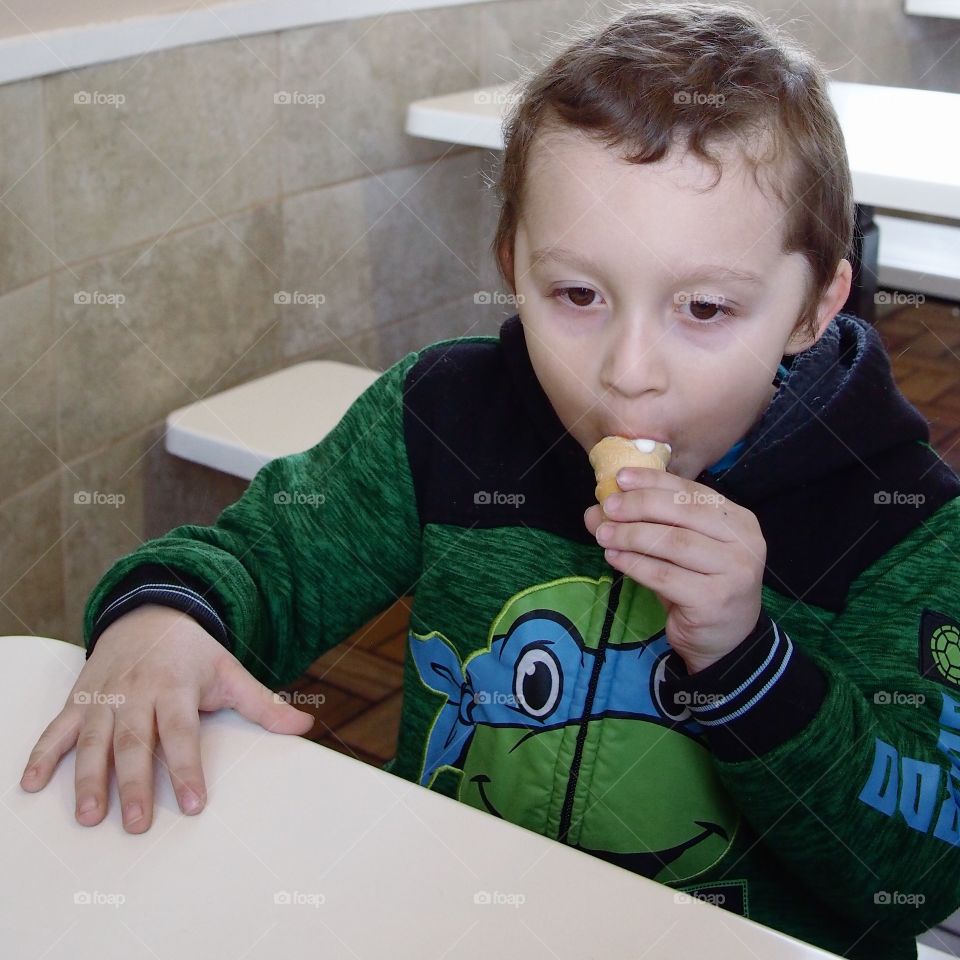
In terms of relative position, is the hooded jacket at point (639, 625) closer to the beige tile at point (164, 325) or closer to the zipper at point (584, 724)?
the zipper at point (584, 724)

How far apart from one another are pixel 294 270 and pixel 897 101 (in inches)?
42.5

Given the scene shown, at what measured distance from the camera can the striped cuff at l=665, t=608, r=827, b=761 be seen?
0.77 m

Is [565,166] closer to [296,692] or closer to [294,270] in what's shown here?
[294,270]

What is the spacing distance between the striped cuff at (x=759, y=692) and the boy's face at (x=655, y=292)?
0.49 feet

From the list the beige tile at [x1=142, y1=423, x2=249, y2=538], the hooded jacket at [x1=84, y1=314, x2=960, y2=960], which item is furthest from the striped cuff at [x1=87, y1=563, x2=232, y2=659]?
the beige tile at [x1=142, y1=423, x2=249, y2=538]

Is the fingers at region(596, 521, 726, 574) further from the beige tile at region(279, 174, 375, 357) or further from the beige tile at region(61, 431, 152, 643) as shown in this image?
the beige tile at region(279, 174, 375, 357)

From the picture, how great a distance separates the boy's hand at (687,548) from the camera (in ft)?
2.44

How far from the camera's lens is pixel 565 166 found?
33.3 inches

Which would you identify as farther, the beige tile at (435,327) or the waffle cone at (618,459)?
the beige tile at (435,327)

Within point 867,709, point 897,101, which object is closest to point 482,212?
point 897,101

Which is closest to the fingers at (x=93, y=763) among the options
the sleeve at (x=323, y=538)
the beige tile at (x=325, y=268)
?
the sleeve at (x=323, y=538)

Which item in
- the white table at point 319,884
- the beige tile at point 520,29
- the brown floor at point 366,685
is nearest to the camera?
the white table at point 319,884

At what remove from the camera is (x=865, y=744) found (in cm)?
78

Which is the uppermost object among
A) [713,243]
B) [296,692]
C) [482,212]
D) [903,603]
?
[713,243]
